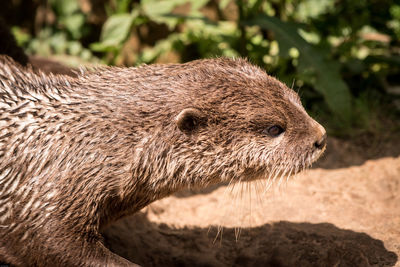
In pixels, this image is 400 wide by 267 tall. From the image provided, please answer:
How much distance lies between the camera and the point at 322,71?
6176 millimetres

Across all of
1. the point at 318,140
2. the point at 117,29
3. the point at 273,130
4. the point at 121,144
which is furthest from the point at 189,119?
the point at 117,29

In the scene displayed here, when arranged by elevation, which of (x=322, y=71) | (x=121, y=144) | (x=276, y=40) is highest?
(x=276, y=40)

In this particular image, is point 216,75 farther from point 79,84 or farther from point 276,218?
point 276,218

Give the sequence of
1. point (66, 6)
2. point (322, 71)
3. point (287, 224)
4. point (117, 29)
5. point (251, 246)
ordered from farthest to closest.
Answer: point (66, 6) → point (117, 29) → point (322, 71) → point (287, 224) → point (251, 246)

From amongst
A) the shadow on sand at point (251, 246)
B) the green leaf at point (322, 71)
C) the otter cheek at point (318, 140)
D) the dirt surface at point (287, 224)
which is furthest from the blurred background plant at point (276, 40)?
the otter cheek at point (318, 140)

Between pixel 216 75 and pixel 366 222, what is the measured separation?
77.3 inches

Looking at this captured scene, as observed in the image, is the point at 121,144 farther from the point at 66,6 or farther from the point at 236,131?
the point at 66,6

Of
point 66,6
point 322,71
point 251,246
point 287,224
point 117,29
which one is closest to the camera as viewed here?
point 251,246

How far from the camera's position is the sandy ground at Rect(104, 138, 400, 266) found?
159 inches

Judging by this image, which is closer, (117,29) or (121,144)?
(121,144)

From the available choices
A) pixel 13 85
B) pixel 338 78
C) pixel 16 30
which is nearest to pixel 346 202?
pixel 338 78

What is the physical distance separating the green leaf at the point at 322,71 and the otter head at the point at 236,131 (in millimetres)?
2627

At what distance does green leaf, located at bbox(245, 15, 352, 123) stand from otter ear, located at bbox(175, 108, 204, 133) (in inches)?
114

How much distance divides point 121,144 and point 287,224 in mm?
1873
